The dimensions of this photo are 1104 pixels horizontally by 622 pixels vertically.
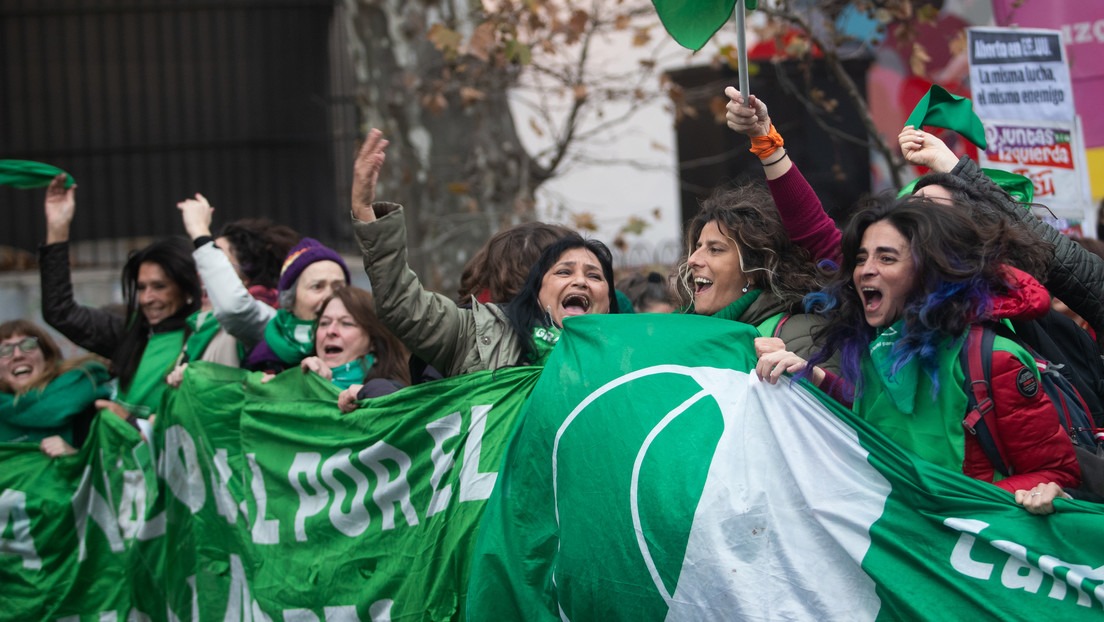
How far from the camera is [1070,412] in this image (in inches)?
136

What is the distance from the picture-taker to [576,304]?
485 centimetres

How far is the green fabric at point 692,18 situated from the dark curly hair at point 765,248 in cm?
55

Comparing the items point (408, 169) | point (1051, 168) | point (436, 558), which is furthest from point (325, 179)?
point (436, 558)

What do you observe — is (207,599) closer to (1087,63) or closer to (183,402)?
(183,402)

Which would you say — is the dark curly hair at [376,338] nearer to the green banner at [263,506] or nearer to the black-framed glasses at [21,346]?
the green banner at [263,506]

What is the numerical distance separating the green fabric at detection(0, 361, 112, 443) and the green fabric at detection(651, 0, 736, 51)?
12.7 feet

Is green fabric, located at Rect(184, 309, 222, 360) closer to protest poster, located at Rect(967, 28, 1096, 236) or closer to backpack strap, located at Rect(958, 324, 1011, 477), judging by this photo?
protest poster, located at Rect(967, 28, 1096, 236)

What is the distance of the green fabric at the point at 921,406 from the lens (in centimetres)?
344

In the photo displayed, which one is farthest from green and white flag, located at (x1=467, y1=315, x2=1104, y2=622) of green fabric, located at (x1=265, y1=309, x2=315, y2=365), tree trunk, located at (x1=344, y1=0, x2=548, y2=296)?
tree trunk, located at (x1=344, y1=0, x2=548, y2=296)

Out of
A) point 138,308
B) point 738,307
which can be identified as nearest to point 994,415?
point 738,307

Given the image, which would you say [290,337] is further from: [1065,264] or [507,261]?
[1065,264]

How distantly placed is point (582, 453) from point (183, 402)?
282 centimetres

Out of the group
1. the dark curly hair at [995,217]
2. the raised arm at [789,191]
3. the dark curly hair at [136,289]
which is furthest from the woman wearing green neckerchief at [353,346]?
the dark curly hair at [995,217]

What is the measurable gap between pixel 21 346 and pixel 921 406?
483 cm
